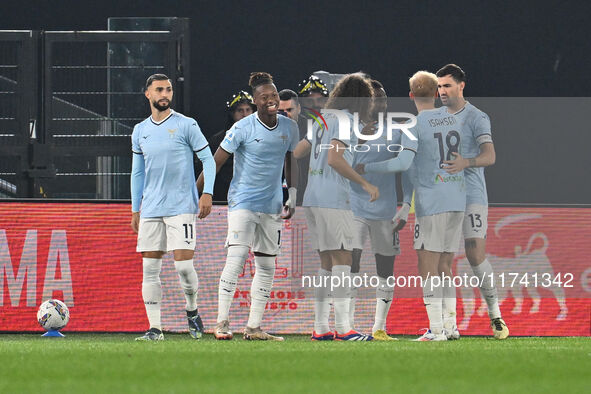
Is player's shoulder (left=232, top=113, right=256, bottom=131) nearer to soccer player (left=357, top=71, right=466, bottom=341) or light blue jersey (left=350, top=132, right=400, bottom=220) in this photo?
light blue jersey (left=350, top=132, right=400, bottom=220)

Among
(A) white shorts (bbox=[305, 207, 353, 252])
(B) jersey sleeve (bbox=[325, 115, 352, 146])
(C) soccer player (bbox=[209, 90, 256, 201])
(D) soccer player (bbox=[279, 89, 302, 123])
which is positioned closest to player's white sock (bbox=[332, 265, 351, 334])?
(A) white shorts (bbox=[305, 207, 353, 252])

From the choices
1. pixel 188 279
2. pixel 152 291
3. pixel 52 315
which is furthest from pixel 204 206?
pixel 52 315

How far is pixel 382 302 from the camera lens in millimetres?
7906

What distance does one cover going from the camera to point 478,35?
454 inches

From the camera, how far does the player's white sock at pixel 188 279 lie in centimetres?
749

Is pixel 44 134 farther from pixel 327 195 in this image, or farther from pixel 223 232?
pixel 327 195

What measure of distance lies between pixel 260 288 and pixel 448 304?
1.22 meters

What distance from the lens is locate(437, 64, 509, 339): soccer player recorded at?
25.3 feet

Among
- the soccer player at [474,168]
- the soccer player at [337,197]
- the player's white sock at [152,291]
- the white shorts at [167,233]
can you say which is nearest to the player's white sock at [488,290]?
the soccer player at [474,168]

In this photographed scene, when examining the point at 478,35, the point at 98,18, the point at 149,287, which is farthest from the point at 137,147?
the point at 478,35

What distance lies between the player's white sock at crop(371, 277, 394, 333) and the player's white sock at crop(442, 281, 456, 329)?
0.39 metres

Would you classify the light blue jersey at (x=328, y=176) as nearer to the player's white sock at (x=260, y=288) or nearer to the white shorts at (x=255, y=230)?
the white shorts at (x=255, y=230)

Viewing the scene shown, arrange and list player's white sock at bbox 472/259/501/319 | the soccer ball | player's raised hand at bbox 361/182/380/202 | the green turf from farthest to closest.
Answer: the soccer ball < player's white sock at bbox 472/259/501/319 < player's raised hand at bbox 361/182/380/202 < the green turf

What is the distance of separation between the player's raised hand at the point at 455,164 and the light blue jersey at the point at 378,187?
349 mm
